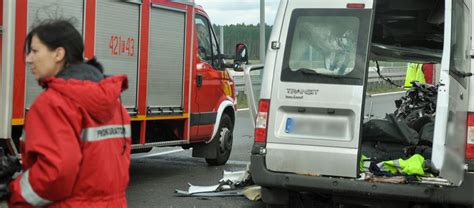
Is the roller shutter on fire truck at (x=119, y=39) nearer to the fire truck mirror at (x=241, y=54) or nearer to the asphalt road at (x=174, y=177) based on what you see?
the asphalt road at (x=174, y=177)

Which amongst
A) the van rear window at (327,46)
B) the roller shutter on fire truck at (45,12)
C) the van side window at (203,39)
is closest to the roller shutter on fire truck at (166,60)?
the van side window at (203,39)

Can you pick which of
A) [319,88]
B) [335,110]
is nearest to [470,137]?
[335,110]

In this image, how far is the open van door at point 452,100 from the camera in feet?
15.8

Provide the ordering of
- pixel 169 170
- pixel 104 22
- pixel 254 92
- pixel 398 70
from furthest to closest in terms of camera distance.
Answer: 1. pixel 398 70
2. pixel 169 170
3. pixel 104 22
4. pixel 254 92

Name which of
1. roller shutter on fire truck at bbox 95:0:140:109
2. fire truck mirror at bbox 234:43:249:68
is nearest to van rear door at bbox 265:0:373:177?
roller shutter on fire truck at bbox 95:0:140:109

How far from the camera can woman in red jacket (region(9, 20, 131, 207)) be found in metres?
2.33

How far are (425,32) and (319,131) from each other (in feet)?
10.1

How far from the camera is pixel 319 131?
17.6ft

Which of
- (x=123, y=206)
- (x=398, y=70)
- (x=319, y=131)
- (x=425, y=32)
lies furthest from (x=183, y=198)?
(x=398, y=70)

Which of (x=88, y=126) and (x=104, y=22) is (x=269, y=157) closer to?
(x=104, y=22)

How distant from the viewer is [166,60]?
8.03 meters

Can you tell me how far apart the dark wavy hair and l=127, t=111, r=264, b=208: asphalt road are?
4.44 metres

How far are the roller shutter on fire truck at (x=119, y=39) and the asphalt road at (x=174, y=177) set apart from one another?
1.14m

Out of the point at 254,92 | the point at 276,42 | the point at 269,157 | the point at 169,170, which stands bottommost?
the point at 169,170
